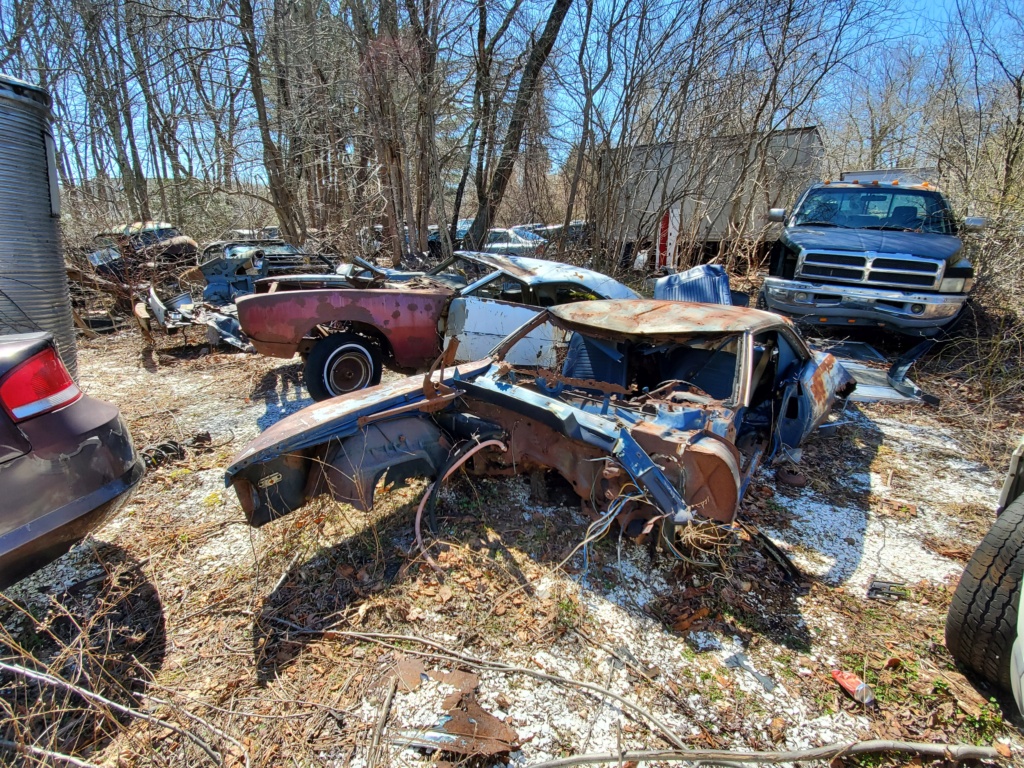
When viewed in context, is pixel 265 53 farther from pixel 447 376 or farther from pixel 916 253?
pixel 916 253

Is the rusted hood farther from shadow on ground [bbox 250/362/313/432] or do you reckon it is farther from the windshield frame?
the windshield frame

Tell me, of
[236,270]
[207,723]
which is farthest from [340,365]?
[236,270]

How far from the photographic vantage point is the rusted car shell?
4719 mm

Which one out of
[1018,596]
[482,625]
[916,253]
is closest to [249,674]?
[482,625]

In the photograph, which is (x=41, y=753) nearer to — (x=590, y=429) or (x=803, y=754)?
(x=590, y=429)

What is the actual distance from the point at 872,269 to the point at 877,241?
49 centimetres

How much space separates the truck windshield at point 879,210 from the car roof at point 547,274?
12.4 ft

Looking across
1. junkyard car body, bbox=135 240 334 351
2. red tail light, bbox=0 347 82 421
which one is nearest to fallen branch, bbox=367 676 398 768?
red tail light, bbox=0 347 82 421

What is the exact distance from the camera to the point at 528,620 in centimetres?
248

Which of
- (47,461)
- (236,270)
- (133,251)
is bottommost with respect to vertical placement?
(47,461)

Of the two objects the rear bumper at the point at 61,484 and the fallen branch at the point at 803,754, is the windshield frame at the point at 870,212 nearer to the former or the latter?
the fallen branch at the point at 803,754

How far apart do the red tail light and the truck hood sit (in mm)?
A: 7140

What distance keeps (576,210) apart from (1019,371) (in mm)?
7868

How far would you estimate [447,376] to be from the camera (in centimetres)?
331
